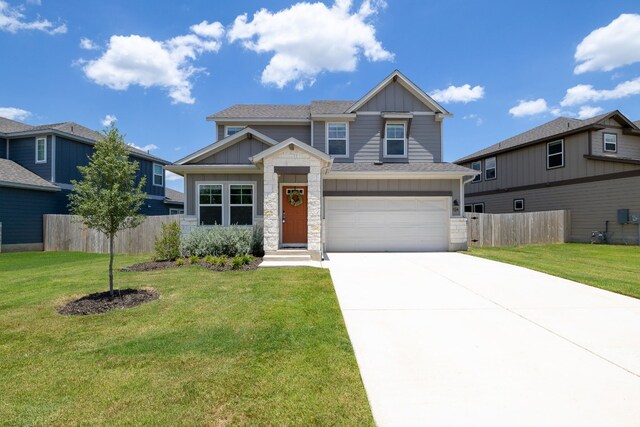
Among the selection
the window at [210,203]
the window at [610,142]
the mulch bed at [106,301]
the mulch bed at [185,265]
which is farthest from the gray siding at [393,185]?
the window at [610,142]

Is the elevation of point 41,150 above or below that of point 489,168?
above

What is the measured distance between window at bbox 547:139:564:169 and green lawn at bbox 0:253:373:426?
1797 cm

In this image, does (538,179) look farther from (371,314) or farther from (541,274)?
(371,314)

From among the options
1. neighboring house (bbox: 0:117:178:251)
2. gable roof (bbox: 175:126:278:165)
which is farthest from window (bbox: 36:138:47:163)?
gable roof (bbox: 175:126:278:165)

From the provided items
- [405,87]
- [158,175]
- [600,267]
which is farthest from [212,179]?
[600,267]

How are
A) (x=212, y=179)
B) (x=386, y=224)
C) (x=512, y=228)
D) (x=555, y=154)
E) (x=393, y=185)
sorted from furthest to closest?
1. (x=555, y=154)
2. (x=512, y=228)
3. (x=386, y=224)
4. (x=393, y=185)
5. (x=212, y=179)

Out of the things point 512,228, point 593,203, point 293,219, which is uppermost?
point 593,203

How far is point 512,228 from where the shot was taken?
15742 mm

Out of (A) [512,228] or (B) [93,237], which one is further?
(A) [512,228]

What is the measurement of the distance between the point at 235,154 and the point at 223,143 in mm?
587

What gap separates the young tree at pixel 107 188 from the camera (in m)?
5.77

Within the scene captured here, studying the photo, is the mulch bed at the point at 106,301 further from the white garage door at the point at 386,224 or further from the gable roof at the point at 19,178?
the gable roof at the point at 19,178

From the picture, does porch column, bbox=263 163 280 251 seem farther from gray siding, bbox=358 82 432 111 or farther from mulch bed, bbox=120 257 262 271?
gray siding, bbox=358 82 432 111

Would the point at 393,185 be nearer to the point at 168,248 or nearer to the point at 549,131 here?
the point at 168,248
